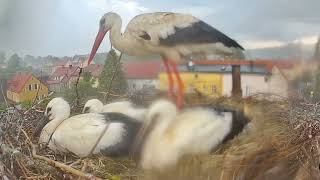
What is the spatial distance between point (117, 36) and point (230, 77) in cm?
43

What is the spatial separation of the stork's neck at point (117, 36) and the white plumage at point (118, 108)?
203 millimetres

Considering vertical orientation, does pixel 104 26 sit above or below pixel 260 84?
above

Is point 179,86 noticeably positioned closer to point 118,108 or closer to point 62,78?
point 118,108

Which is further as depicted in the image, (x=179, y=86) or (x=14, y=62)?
(x=14, y=62)

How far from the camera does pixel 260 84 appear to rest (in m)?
2.26

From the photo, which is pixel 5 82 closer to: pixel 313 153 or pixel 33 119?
pixel 33 119

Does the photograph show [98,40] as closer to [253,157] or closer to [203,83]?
[203,83]

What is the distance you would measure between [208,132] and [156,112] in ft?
0.66

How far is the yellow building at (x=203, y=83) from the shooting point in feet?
7.45

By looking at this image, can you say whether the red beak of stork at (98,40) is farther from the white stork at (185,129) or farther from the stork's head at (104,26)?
the white stork at (185,129)

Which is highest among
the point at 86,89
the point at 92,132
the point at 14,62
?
the point at 14,62

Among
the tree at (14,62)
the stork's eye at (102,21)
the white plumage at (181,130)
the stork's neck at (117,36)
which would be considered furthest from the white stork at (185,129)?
the tree at (14,62)

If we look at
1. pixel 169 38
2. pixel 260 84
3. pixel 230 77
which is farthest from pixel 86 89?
pixel 260 84

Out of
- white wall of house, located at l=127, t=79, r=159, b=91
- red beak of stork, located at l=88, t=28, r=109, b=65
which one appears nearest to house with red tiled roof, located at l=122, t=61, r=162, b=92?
white wall of house, located at l=127, t=79, r=159, b=91
